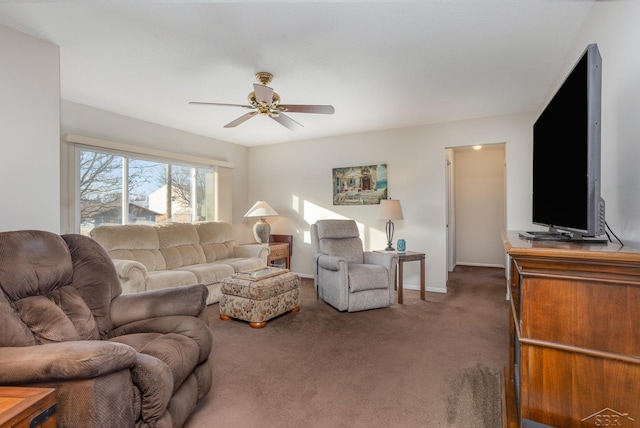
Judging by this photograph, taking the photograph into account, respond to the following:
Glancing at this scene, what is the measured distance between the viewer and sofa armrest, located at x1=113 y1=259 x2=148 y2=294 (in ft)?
10.1

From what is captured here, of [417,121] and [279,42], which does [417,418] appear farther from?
[417,121]

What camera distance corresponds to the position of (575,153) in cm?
125

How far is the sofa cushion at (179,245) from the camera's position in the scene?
161 inches

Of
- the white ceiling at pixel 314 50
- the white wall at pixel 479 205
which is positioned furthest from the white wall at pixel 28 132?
the white wall at pixel 479 205

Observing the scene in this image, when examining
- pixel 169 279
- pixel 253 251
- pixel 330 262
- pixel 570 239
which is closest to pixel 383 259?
pixel 330 262

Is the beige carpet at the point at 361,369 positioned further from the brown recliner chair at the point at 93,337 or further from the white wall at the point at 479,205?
the white wall at the point at 479,205

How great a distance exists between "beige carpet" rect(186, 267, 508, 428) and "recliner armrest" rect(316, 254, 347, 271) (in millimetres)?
498

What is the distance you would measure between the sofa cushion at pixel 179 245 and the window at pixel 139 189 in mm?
434

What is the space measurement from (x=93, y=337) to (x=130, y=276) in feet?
5.19

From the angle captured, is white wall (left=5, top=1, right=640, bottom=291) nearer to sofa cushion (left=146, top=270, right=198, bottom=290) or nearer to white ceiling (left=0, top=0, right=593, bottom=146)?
white ceiling (left=0, top=0, right=593, bottom=146)

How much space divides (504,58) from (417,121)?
1.86m

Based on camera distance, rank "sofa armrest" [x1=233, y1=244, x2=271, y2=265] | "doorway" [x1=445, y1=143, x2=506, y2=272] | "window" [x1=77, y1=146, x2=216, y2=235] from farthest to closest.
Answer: "doorway" [x1=445, y1=143, x2=506, y2=272] → "sofa armrest" [x1=233, y1=244, x2=271, y2=265] → "window" [x1=77, y1=146, x2=216, y2=235]

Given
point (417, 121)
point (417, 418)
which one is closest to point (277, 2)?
point (417, 418)

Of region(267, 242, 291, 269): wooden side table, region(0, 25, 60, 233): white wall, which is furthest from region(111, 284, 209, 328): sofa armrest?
region(267, 242, 291, 269): wooden side table
